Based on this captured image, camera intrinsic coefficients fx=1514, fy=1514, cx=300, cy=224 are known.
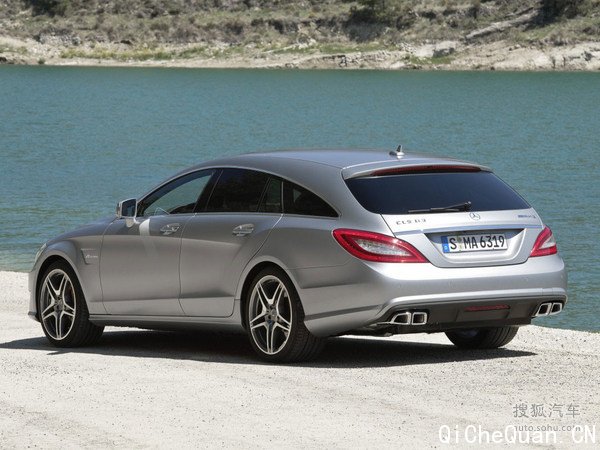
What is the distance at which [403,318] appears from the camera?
9.40 m

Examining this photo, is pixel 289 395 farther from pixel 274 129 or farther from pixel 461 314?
pixel 274 129

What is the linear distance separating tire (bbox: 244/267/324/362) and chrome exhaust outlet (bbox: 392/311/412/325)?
2.04ft

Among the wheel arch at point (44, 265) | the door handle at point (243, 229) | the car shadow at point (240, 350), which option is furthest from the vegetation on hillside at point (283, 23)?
the door handle at point (243, 229)

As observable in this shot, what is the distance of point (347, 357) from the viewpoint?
34.2 ft

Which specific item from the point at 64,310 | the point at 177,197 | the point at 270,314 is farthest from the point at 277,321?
the point at 64,310

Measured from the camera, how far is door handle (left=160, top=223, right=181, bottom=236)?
1064 centimetres

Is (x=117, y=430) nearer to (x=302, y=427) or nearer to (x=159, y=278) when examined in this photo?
(x=302, y=427)

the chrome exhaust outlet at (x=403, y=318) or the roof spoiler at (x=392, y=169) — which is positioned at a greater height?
the roof spoiler at (x=392, y=169)

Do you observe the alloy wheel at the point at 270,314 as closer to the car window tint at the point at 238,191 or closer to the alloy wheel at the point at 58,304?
the car window tint at the point at 238,191

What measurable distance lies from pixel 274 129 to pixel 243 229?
2414 inches

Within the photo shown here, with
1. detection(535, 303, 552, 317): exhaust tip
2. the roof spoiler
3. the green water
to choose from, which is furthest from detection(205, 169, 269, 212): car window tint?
the green water

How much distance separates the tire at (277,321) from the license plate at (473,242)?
1.02 metres

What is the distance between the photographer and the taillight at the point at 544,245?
9.87 m

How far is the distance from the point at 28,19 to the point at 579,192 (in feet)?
366
